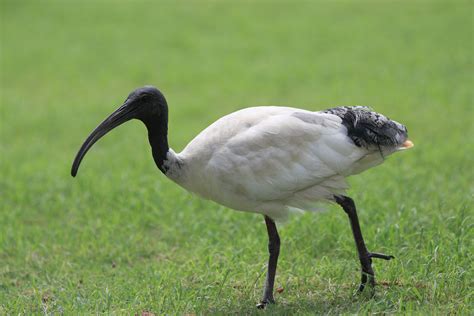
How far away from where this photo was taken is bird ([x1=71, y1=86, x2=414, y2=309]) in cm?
496

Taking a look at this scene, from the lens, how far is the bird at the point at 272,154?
195 inches

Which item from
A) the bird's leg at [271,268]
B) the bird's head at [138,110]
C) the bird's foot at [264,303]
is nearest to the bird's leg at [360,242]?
the bird's leg at [271,268]

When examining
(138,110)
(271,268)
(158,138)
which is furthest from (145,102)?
(271,268)

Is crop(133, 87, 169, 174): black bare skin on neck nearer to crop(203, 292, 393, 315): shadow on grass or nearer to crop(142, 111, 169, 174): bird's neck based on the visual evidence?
crop(142, 111, 169, 174): bird's neck

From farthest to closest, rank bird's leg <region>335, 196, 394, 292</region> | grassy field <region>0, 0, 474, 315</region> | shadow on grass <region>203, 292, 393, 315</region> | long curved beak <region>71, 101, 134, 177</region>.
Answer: grassy field <region>0, 0, 474, 315</region> < bird's leg <region>335, 196, 394, 292</region> < long curved beak <region>71, 101, 134, 177</region> < shadow on grass <region>203, 292, 393, 315</region>

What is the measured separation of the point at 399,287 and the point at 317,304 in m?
0.55

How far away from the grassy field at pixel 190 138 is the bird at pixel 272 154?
0.48m

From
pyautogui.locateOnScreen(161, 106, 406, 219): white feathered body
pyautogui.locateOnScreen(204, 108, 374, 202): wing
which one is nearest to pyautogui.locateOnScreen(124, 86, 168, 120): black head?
pyautogui.locateOnScreen(161, 106, 406, 219): white feathered body

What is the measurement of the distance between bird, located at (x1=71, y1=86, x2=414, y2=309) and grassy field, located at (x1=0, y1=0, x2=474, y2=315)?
48 cm

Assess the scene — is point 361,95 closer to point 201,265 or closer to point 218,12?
point 201,265

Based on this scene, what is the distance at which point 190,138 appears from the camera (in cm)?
1005

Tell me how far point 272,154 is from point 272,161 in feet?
0.14

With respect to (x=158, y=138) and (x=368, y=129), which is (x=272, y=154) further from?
(x=158, y=138)

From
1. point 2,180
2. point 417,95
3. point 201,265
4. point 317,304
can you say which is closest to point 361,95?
point 417,95
